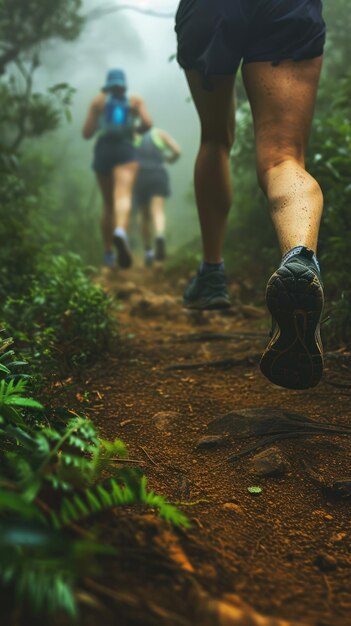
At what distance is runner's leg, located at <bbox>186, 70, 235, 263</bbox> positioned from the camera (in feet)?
6.17

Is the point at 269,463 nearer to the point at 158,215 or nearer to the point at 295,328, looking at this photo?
the point at 295,328

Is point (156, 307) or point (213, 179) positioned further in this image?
point (156, 307)

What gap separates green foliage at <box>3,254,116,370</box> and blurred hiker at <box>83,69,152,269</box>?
2403 mm

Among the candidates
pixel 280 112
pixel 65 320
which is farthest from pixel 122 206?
pixel 280 112

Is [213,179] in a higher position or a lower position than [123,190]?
higher

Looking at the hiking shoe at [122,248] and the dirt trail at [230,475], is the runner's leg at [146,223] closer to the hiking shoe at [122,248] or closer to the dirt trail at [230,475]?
the hiking shoe at [122,248]

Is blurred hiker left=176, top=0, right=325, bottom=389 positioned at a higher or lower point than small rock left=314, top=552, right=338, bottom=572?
higher

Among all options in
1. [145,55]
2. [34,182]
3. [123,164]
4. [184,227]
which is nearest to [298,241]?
[123,164]

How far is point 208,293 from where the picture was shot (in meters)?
2.20

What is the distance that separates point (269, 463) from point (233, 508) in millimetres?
232

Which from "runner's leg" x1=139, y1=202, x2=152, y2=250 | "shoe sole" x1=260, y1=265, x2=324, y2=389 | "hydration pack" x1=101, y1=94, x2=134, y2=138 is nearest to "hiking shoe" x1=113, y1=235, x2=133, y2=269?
"hydration pack" x1=101, y1=94, x2=134, y2=138

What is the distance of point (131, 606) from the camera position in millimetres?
600

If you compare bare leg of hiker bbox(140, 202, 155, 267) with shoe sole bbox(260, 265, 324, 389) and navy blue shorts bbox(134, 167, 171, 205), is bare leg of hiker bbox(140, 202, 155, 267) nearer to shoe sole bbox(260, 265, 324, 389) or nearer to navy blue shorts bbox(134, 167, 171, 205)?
navy blue shorts bbox(134, 167, 171, 205)

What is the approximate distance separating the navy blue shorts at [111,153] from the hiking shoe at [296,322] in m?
4.07
